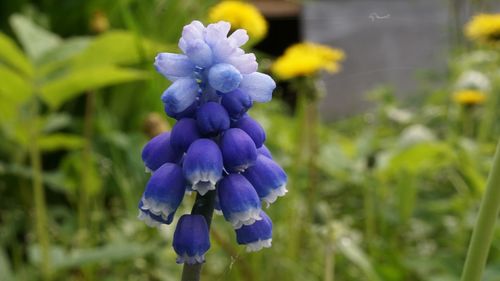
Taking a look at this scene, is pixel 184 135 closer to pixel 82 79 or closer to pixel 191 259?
pixel 191 259

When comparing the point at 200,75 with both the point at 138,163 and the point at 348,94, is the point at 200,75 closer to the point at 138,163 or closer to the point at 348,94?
the point at 138,163

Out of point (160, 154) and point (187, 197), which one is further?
point (187, 197)

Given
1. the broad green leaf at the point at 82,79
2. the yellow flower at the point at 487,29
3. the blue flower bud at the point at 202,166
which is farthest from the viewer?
the yellow flower at the point at 487,29

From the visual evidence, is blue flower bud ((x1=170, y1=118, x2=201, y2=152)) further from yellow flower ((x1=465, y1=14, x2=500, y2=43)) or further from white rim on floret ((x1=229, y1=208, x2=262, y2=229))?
yellow flower ((x1=465, y1=14, x2=500, y2=43))

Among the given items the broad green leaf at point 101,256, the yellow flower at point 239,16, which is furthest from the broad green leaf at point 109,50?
the yellow flower at point 239,16

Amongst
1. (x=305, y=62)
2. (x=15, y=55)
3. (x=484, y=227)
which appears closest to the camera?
(x=484, y=227)

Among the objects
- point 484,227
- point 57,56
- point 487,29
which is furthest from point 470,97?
point 484,227

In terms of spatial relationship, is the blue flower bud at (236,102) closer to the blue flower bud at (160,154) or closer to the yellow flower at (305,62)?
the blue flower bud at (160,154)
